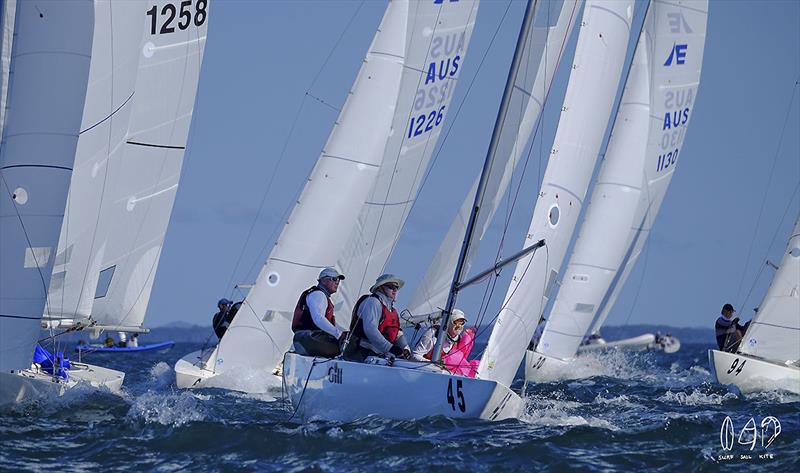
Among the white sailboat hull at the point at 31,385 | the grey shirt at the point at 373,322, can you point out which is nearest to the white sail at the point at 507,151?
the grey shirt at the point at 373,322

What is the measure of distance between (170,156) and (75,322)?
347 centimetres

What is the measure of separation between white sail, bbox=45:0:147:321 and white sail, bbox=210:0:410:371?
2.18 metres

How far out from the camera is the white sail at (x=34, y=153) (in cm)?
1077

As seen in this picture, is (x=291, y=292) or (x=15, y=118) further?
(x=291, y=292)

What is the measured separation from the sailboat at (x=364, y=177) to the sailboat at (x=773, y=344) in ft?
15.8

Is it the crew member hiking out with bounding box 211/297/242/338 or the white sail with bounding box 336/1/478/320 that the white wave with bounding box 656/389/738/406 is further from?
the crew member hiking out with bounding box 211/297/242/338

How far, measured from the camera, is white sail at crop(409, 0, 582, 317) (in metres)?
13.3

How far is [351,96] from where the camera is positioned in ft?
54.3

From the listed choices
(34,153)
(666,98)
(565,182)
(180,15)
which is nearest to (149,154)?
(180,15)

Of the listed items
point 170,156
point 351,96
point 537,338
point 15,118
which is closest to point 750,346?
point 537,338

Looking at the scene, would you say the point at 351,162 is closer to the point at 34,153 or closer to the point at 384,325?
the point at 384,325

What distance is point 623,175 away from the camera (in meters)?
21.1

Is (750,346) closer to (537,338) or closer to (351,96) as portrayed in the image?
(537,338)

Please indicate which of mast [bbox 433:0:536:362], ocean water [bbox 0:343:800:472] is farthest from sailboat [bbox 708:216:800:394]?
mast [bbox 433:0:536:362]
